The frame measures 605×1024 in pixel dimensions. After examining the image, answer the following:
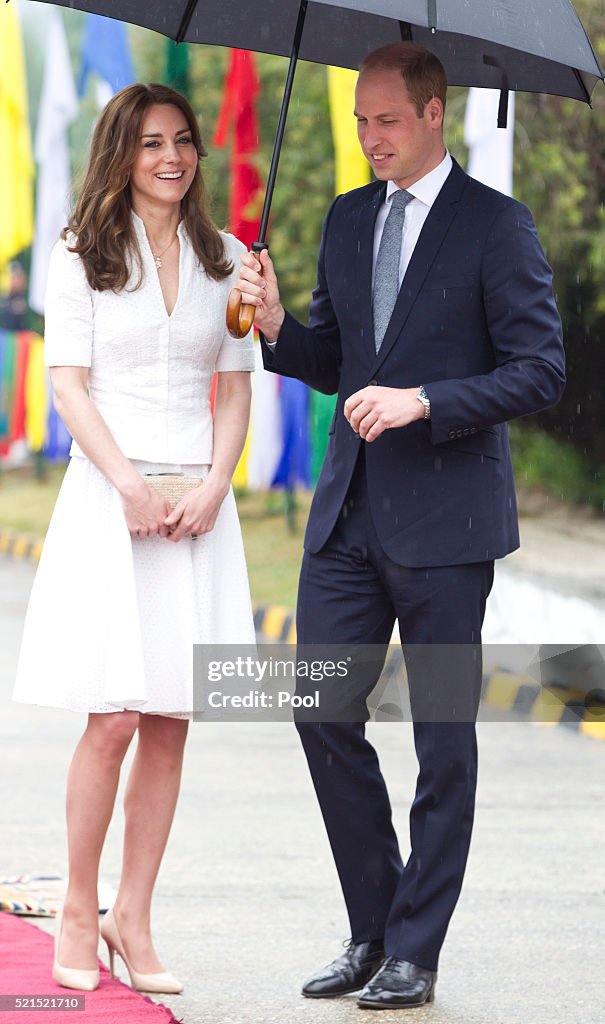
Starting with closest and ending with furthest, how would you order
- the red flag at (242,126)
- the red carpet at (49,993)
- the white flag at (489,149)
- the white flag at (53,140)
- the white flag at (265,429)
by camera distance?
the red carpet at (49,993), the white flag at (489,149), the red flag at (242,126), the white flag at (265,429), the white flag at (53,140)

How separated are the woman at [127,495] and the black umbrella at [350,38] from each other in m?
0.22

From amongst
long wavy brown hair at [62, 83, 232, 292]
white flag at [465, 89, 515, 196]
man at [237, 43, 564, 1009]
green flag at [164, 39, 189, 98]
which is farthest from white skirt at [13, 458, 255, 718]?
green flag at [164, 39, 189, 98]

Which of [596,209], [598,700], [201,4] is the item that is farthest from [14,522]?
[201,4]

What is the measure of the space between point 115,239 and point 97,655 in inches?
36.9

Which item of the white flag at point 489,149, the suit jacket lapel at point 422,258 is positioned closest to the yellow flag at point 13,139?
the white flag at point 489,149

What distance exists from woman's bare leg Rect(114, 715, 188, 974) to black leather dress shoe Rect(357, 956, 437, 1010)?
0.52 metres

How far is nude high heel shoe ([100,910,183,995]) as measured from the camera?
4.11 m

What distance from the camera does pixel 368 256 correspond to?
4.11 meters

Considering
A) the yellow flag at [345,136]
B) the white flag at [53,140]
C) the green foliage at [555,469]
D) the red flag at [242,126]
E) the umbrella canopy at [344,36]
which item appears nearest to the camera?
the umbrella canopy at [344,36]

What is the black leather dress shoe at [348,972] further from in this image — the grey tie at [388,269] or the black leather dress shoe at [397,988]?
the grey tie at [388,269]

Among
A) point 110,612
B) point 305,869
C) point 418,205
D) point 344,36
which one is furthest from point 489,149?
point 110,612

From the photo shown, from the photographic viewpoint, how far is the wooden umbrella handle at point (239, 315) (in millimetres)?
3947

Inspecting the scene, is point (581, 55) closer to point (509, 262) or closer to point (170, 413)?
point (509, 262)

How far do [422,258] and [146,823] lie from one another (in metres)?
1.45
